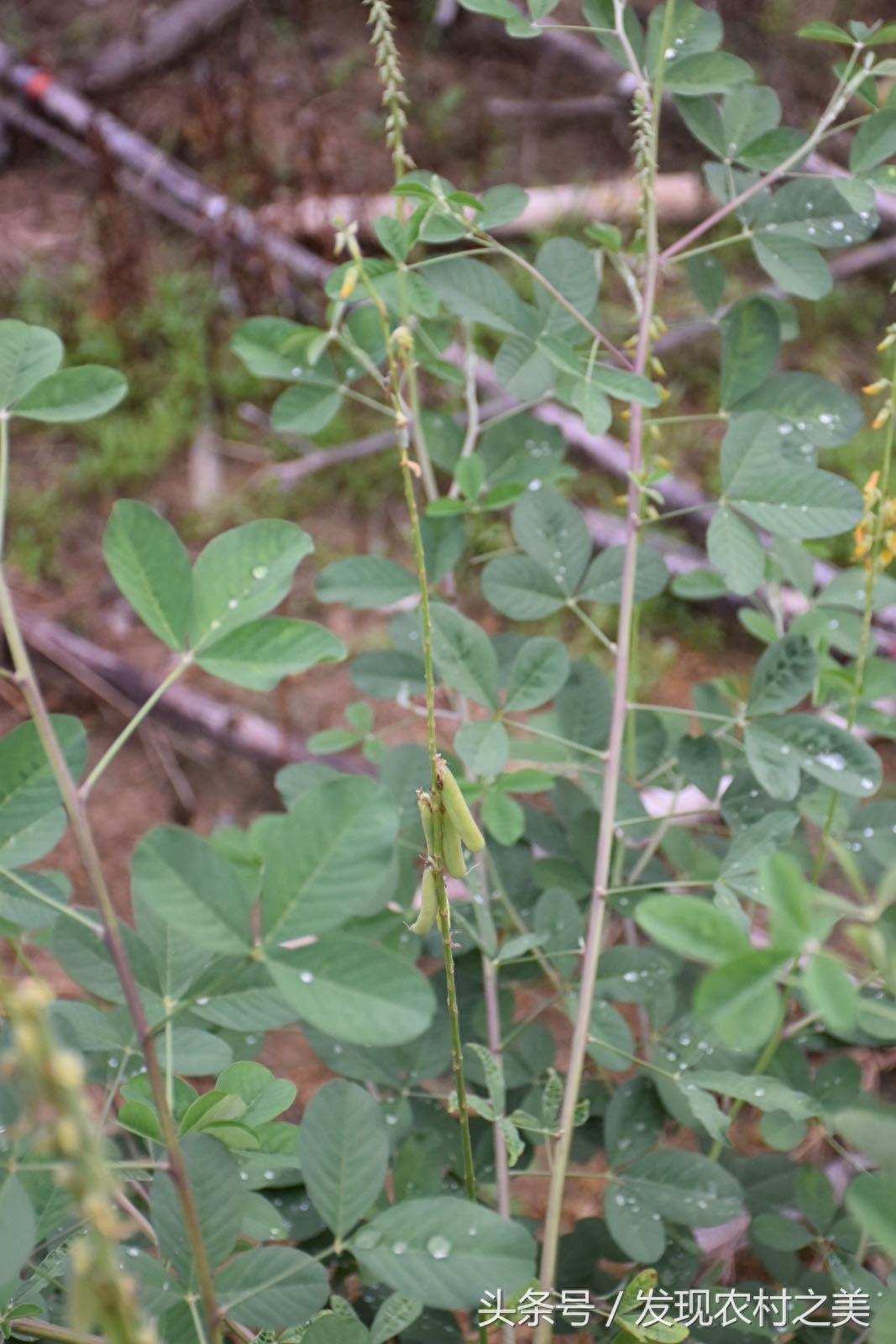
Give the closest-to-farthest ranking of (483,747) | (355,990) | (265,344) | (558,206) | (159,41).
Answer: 1. (355,990)
2. (483,747)
3. (265,344)
4. (558,206)
5. (159,41)

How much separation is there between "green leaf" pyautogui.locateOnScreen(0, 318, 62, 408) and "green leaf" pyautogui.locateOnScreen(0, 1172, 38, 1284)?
1.78 feet

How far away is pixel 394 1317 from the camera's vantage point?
0.82 metres

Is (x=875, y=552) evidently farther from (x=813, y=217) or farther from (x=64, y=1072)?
(x=64, y=1072)

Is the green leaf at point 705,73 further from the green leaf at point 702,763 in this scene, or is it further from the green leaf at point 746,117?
the green leaf at point 702,763

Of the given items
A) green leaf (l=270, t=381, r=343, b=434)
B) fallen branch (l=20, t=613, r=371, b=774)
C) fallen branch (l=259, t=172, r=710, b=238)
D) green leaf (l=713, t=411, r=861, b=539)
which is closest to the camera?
green leaf (l=713, t=411, r=861, b=539)

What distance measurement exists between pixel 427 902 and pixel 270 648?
8.8 inches

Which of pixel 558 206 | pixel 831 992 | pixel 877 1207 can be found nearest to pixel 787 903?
pixel 831 992

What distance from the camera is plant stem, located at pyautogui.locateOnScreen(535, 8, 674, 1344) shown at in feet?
3.09

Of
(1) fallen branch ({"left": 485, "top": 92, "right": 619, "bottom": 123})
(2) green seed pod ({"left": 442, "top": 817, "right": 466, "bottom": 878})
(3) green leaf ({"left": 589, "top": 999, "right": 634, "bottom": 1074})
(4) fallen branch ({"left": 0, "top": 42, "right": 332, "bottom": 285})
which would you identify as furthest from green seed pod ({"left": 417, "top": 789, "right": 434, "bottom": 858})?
(1) fallen branch ({"left": 485, "top": 92, "right": 619, "bottom": 123})

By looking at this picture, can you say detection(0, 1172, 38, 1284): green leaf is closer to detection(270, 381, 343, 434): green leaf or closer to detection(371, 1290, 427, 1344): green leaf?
detection(371, 1290, 427, 1344): green leaf

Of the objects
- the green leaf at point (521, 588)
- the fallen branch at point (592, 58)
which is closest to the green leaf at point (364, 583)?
the green leaf at point (521, 588)

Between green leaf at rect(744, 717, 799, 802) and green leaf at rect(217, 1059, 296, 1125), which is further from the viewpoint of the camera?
green leaf at rect(744, 717, 799, 802)

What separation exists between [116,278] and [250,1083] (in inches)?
109

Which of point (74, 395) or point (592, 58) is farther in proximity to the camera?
point (592, 58)
